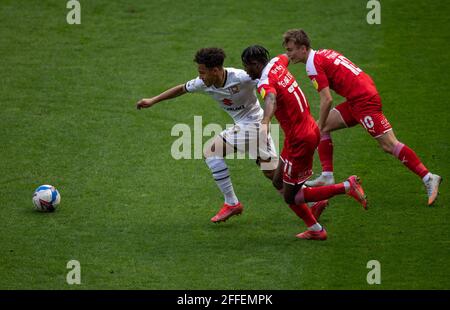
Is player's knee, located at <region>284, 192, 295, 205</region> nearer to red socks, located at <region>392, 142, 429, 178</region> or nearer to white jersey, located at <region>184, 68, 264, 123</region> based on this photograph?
white jersey, located at <region>184, 68, 264, 123</region>

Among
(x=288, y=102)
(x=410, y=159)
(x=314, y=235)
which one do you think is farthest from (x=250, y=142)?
(x=410, y=159)

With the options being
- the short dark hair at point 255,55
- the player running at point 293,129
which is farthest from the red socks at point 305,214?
the short dark hair at point 255,55

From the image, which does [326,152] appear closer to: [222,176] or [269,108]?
[222,176]

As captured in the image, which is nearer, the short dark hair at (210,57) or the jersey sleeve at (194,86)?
the short dark hair at (210,57)

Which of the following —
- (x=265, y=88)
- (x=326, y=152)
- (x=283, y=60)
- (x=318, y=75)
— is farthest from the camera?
(x=326, y=152)

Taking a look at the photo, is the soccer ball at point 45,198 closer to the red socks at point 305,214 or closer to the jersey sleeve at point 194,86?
the jersey sleeve at point 194,86

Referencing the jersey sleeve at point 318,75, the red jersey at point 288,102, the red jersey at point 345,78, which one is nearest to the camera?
the red jersey at point 288,102

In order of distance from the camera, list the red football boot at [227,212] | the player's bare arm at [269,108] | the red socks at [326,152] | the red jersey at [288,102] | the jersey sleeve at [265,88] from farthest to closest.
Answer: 1. the red socks at [326,152]
2. the red football boot at [227,212]
3. the red jersey at [288,102]
4. the jersey sleeve at [265,88]
5. the player's bare arm at [269,108]

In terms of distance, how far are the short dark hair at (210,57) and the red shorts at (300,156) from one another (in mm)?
1276

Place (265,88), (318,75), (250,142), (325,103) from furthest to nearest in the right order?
(250,142), (318,75), (325,103), (265,88)

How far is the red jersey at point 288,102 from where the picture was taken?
9.82 meters

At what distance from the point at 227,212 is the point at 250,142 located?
0.91m

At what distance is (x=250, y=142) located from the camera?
10930 mm

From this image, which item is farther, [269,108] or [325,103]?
[325,103]
